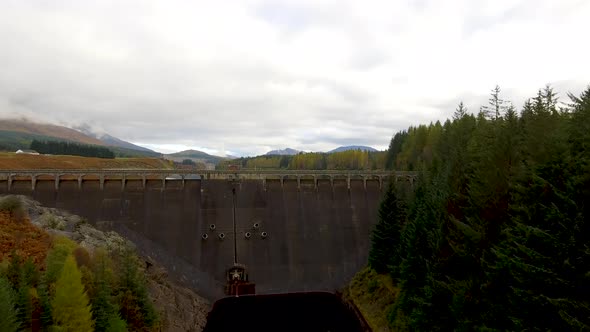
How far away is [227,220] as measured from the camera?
46719 millimetres

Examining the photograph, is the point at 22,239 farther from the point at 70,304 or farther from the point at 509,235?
the point at 509,235

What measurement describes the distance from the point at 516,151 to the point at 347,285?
2876cm

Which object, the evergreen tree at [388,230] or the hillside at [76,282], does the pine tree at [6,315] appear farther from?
the evergreen tree at [388,230]

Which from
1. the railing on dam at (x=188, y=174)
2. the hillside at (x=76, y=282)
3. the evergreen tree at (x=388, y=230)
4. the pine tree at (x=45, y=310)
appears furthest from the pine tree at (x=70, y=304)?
the evergreen tree at (x=388, y=230)

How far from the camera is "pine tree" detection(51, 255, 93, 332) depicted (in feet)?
63.3

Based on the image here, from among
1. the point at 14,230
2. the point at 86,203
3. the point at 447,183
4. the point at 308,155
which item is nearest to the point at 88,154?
the point at 308,155

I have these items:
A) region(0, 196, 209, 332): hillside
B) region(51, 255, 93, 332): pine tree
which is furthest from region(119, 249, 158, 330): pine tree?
region(51, 255, 93, 332): pine tree

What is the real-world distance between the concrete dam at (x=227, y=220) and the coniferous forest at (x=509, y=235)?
43.0 feet

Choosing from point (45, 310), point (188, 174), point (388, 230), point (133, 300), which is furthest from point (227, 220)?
point (45, 310)

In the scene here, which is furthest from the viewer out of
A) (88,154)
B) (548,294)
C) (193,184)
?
(88,154)

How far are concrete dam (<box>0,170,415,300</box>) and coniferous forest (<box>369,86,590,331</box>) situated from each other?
1312 cm

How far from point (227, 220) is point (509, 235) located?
115 ft

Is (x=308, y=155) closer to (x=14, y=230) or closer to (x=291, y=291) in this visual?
(x=291, y=291)

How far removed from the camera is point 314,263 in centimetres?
4634
